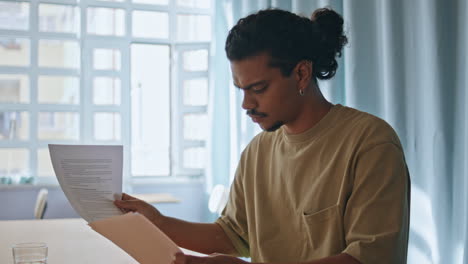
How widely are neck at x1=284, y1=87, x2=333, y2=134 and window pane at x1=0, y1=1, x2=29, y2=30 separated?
4907 mm

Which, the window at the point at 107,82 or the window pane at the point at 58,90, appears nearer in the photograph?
the window at the point at 107,82

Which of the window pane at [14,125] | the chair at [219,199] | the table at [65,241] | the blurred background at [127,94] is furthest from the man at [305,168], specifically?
the window pane at [14,125]

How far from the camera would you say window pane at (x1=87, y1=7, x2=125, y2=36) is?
232 inches

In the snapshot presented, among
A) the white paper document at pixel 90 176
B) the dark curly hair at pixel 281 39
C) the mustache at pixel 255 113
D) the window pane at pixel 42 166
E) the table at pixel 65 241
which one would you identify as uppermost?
the dark curly hair at pixel 281 39

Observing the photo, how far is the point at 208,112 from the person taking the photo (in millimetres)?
6062

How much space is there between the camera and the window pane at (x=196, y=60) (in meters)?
6.26

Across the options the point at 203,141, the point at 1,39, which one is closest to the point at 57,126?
the point at 1,39

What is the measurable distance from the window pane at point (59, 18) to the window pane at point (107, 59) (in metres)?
0.34

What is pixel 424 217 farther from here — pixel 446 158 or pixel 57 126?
pixel 57 126

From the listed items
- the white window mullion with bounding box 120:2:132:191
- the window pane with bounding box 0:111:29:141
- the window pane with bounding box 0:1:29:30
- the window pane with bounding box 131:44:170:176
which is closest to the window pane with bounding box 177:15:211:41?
the window pane with bounding box 131:44:170:176

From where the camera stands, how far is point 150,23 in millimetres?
6191

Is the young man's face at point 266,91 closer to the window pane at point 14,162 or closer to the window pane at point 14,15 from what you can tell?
the window pane at point 14,162

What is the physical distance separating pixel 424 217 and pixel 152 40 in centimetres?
443

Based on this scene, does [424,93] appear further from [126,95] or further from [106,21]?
[106,21]
